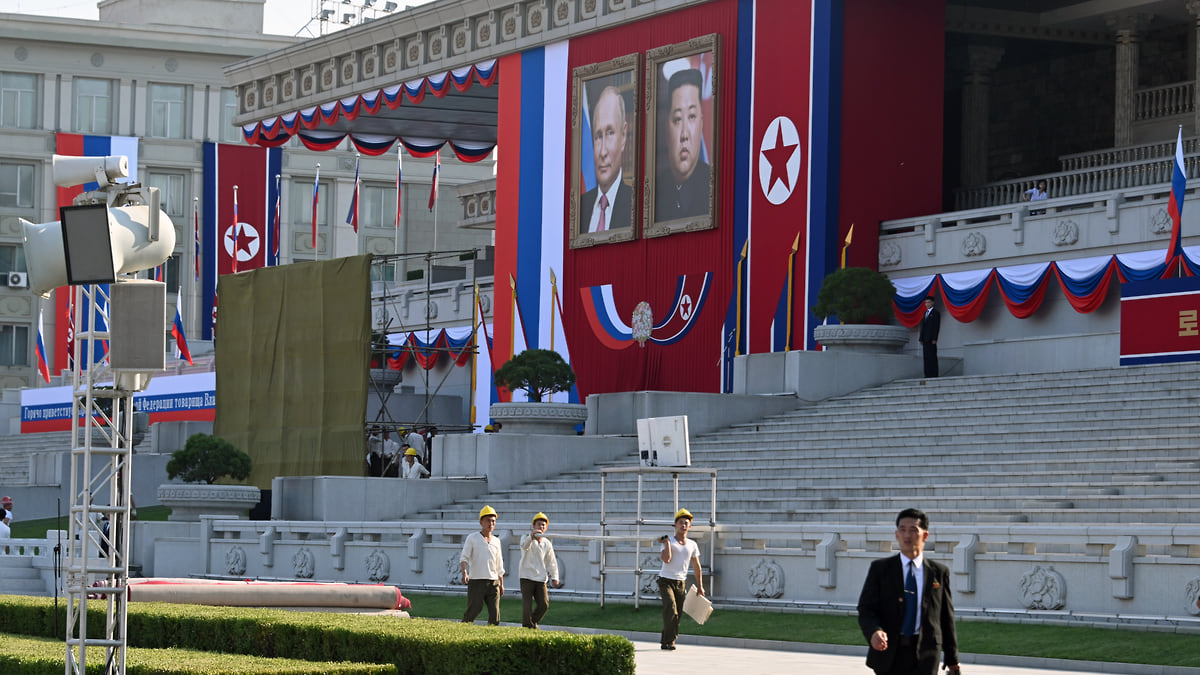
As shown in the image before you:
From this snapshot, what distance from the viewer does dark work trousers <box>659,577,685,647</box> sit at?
20.9 meters

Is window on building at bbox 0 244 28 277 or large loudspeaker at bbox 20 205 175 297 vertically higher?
window on building at bbox 0 244 28 277

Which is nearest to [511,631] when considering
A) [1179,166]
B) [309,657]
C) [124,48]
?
[309,657]

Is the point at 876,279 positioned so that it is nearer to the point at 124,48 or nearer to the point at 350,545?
the point at 350,545

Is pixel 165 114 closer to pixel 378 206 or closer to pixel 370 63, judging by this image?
pixel 378 206

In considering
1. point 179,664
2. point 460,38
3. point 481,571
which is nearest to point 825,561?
point 481,571

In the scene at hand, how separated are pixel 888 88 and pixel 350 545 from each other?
1361 centimetres

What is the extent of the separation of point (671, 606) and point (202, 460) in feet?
56.9

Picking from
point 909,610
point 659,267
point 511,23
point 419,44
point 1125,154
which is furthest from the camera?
point 419,44

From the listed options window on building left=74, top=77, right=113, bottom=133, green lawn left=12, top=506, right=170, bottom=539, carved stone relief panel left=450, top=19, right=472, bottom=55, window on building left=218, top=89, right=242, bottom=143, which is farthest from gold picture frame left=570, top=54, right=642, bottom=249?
window on building left=74, top=77, right=113, bottom=133

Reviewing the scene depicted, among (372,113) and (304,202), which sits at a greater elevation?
(304,202)

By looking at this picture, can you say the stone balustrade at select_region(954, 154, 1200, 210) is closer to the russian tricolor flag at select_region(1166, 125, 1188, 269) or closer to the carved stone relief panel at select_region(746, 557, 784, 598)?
the russian tricolor flag at select_region(1166, 125, 1188, 269)

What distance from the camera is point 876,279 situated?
34312 millimetres

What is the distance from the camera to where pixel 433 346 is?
161 ft

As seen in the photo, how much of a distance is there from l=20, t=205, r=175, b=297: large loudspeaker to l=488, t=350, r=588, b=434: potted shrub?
22.4 meters
